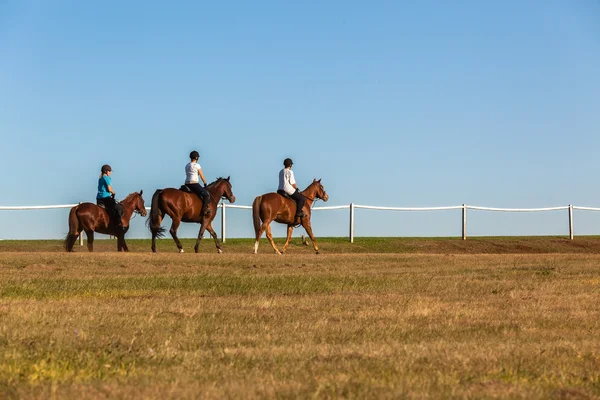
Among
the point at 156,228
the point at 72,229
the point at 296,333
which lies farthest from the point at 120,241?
the point at 296,333

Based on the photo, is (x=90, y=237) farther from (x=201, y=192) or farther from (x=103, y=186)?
(x=201, y=192)

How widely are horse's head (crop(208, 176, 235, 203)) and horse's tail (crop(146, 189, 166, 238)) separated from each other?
173 cm

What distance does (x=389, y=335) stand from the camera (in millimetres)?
9594

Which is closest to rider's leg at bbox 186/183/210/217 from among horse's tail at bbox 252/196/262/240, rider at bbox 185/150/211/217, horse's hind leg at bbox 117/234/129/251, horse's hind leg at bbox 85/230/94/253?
rider at bbox 185/150/211/217

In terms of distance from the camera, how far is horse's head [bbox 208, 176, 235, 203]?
28.9 metres

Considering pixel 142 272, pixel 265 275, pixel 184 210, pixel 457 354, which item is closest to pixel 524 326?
pixel 457 354

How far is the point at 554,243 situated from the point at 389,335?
3051cm

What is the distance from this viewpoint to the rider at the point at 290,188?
28906mm

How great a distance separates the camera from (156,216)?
27.8 metres

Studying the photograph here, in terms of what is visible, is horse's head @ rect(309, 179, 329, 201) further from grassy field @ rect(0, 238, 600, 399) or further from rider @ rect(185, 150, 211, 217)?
grassy field @ rect(0, 238, 600, 399)

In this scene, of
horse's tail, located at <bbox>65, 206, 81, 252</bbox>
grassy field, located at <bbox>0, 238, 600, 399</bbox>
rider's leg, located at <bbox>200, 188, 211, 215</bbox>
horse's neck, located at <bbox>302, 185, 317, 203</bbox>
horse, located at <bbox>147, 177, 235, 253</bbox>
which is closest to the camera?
grassy field, located at <bbox>0, 238, 600, 399</bbox>

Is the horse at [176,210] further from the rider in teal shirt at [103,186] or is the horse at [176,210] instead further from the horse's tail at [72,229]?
the horse's tail at [72,229]

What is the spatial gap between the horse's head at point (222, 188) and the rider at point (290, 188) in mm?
1456

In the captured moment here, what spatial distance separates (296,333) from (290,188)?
19.5 meters
